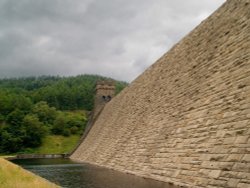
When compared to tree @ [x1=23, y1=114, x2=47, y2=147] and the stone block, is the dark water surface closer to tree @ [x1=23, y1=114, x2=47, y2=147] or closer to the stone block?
the stone block

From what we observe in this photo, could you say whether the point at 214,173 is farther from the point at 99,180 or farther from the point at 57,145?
the point at 57,145

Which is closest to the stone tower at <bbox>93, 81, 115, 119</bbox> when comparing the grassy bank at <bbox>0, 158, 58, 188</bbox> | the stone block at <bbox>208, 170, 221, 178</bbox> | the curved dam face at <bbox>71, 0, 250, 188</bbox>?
the curved dam face at <bbox>71, 0, 250, 188</bbox>

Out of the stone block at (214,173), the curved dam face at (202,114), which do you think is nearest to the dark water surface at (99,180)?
the curved dam face at (202,114)

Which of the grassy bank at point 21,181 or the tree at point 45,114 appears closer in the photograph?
the grassy bank at point 21,181

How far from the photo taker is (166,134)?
853 inches

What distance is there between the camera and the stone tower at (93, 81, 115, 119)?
79.2 meters

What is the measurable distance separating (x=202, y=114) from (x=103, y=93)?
64.4 m

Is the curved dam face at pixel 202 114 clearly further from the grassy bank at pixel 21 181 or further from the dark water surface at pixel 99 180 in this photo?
the grassy bank at pixel 21 181

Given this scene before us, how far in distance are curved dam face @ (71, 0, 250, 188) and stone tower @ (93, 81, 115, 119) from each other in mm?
46865

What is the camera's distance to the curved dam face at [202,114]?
13.1 m

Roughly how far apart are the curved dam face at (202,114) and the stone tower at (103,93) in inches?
1845

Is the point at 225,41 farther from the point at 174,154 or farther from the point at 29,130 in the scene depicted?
the point at 29,130

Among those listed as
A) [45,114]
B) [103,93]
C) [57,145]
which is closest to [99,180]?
[103,93]

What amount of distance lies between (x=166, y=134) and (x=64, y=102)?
122886 mm
